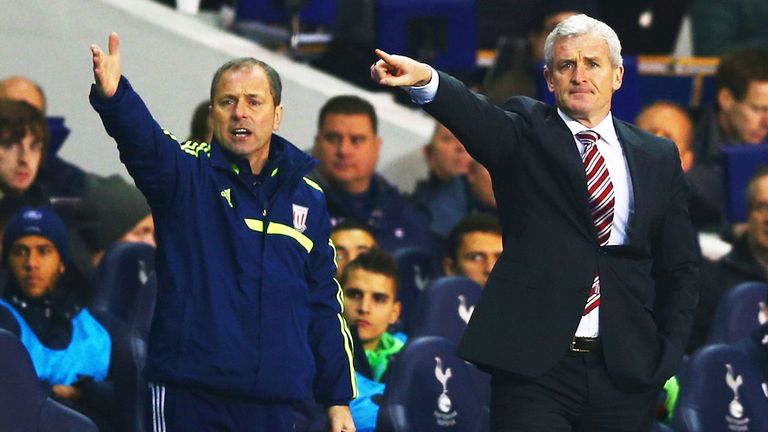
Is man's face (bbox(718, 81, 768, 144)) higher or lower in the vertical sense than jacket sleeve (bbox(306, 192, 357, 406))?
higher

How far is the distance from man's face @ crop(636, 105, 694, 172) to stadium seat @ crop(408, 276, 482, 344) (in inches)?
67.9

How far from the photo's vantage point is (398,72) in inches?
157

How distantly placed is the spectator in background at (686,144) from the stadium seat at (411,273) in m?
1.20

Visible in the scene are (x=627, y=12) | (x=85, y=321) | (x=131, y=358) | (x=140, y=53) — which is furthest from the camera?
(x=627, y=12)

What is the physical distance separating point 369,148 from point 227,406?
3508 mm

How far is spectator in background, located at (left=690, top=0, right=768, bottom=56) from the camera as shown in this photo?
31.6ft

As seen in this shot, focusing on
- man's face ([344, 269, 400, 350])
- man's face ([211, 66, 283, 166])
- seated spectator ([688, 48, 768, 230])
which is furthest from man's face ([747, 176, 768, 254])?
man's face ([211, 66, 283, 166])

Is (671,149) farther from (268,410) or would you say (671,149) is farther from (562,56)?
(268,410)

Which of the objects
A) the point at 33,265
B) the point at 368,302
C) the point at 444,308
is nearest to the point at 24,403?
the point at 33,265

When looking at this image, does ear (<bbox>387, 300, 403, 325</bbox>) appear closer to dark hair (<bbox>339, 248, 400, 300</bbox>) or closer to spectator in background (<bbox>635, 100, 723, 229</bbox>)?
dark hair (<bbox>339, 248, 400, 300</bbox>)

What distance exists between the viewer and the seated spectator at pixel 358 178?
7.55 metres

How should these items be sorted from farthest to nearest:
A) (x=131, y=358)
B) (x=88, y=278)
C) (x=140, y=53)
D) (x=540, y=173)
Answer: (x=140, y=53)
(x=88, y=278)
(x=131, y=358)
(x=540, y=173)

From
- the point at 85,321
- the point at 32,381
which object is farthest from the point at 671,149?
the point at 85,321

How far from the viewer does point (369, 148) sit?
767cm
